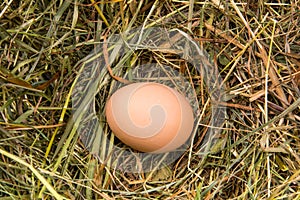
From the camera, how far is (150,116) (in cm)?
152

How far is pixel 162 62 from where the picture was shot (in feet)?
5.57

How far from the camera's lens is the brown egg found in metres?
1.53

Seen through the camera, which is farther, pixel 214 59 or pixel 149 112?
pixel 214 59

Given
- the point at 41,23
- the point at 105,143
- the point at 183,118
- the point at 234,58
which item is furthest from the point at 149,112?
the point at 41,23

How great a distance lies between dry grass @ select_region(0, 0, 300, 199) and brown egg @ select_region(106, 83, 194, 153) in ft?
0.31

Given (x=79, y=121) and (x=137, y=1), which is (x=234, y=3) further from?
(x=79, y=121)

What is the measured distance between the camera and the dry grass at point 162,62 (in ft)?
5.33

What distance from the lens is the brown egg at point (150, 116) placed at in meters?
1.53

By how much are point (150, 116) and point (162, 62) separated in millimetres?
231

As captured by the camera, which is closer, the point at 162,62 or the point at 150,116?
the point at 150,116

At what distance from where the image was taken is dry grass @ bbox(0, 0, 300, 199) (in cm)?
163

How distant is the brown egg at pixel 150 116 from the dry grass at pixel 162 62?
3.7 inches

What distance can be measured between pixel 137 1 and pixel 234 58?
31 centimetres

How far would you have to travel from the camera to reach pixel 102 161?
1656 millimetres
